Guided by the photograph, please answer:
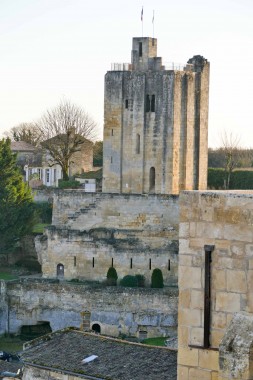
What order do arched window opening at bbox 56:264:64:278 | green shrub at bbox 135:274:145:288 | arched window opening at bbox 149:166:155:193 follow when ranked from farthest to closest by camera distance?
arched window opening at bbox 149:166:155:193 < arched window opening at bbox 56:264:64:278 < green shrub at bbox 135:274:145:288

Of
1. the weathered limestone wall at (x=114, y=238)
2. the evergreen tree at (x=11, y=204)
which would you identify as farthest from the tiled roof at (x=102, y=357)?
the evergreen tree at (x=11, y=204)

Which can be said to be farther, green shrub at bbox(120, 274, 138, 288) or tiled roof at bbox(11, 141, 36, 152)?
tiled roof at bbox(11, 141, 36, 152)

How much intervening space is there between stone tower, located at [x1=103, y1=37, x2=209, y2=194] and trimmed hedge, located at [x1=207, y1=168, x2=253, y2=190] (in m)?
10.9

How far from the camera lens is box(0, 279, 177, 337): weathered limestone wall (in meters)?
45.7

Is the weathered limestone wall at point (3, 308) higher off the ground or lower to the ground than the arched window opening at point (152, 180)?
lower

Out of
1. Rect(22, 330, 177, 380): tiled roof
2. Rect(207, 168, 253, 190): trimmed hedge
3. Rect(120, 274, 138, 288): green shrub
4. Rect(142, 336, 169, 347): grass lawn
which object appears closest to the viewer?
Rect(22, 330, 177, 380): tiled roof

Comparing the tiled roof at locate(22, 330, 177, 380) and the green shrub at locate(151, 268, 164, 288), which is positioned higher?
the green shrub at locate(151, 268, 164, 288)

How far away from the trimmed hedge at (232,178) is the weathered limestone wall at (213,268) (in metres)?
59.6

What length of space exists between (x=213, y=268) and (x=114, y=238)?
143ft

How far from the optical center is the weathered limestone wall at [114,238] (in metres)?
48.9

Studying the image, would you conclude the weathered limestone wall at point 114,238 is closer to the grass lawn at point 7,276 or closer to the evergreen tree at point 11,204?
the grass lawn at point 7,276

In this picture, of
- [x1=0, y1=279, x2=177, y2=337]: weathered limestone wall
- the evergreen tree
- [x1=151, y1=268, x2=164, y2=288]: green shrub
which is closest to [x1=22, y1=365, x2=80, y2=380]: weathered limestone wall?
[x1=0, y1=279, x2=177, y2=337]: weathered limestone wall

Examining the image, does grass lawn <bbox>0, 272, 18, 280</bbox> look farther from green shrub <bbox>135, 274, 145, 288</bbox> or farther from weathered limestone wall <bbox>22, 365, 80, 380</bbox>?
weathered limestone wall <bbox>22, 365, 80, 380</bbox>

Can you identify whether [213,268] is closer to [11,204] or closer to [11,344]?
[11,344]
